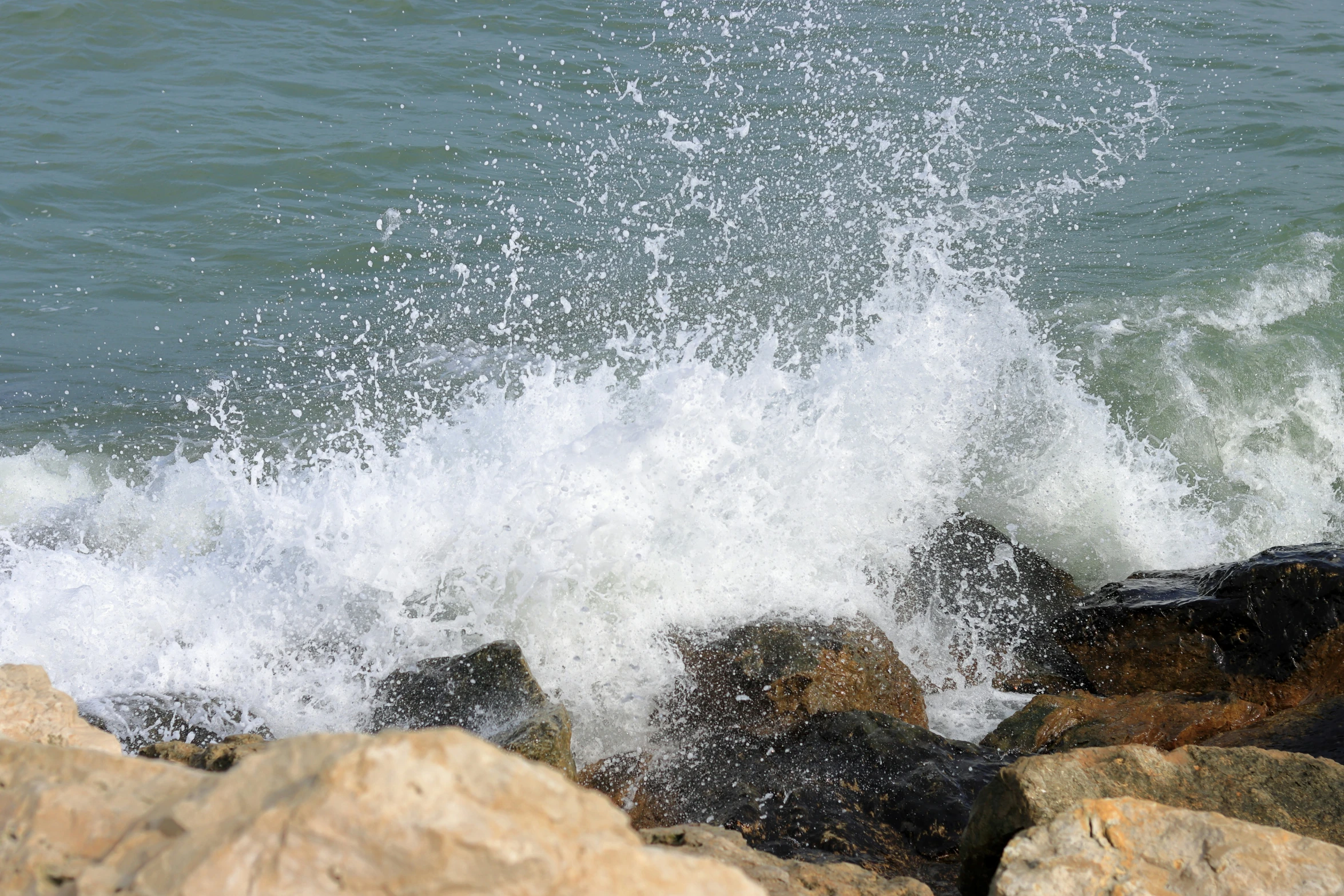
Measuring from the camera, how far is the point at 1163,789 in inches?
111

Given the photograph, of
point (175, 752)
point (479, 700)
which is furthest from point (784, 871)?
point (175, 752)

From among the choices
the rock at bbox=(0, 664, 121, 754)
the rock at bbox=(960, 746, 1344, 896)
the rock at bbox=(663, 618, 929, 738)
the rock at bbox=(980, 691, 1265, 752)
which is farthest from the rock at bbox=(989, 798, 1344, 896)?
the rock at bbox=(0, 664, 121, 754)

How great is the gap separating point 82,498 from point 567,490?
3.18 meters

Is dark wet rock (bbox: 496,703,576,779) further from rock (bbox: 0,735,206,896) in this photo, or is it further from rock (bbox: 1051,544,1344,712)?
rock (bbox: 1051,544,1344,712)

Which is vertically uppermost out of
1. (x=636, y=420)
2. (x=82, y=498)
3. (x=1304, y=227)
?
(x=1304, y=227)

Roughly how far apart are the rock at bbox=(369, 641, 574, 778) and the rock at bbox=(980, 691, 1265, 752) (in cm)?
172

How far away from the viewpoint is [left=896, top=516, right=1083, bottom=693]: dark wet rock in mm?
4883

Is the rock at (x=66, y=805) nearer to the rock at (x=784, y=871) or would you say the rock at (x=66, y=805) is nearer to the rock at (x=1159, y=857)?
the rock at (x=784, y=871)

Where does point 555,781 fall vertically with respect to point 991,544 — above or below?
above

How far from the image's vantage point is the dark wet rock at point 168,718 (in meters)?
3.93

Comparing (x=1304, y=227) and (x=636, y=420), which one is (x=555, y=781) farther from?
(x=1304, y=227)

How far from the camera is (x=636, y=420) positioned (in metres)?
5.54

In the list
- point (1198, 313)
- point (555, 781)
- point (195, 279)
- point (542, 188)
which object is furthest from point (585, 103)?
point (555, 781)

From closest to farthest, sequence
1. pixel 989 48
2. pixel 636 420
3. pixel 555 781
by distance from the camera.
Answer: pixel 555 781 < pixel 636 420 < pixel 989 48
